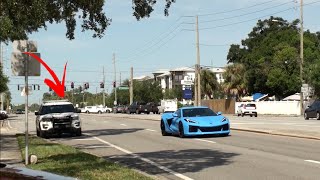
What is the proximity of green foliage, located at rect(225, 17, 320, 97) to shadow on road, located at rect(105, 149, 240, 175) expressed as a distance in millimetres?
52010

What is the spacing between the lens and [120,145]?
65.0 ft

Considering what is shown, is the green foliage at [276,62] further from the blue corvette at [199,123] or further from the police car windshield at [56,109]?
the blue corvette at [199,123]

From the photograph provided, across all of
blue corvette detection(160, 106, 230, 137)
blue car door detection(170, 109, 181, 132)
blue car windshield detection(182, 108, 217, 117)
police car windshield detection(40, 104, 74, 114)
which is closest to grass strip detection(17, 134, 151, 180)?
blue corvette detection(160, 106, 230, 137)

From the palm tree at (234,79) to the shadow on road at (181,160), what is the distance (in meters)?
65.4

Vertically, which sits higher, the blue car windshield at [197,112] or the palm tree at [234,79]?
the palm tree at [234,79]

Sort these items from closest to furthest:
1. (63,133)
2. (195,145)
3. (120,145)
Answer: (195,145) → (120,145) → (63,133)

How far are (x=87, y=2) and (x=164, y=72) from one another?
15839 centimetres

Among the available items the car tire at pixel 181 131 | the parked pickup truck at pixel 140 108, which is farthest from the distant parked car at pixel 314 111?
the parked pickup truck at pixel 140 108

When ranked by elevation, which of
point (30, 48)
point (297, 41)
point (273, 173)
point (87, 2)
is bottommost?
point (273, 173)

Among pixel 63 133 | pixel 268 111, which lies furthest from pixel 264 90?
pixel 63 133

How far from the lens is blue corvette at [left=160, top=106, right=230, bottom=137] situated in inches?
851

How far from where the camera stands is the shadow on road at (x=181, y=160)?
12618 mm

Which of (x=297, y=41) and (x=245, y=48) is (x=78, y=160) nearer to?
(x=297, y=41)

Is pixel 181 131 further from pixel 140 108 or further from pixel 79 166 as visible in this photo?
pixel 140 108
